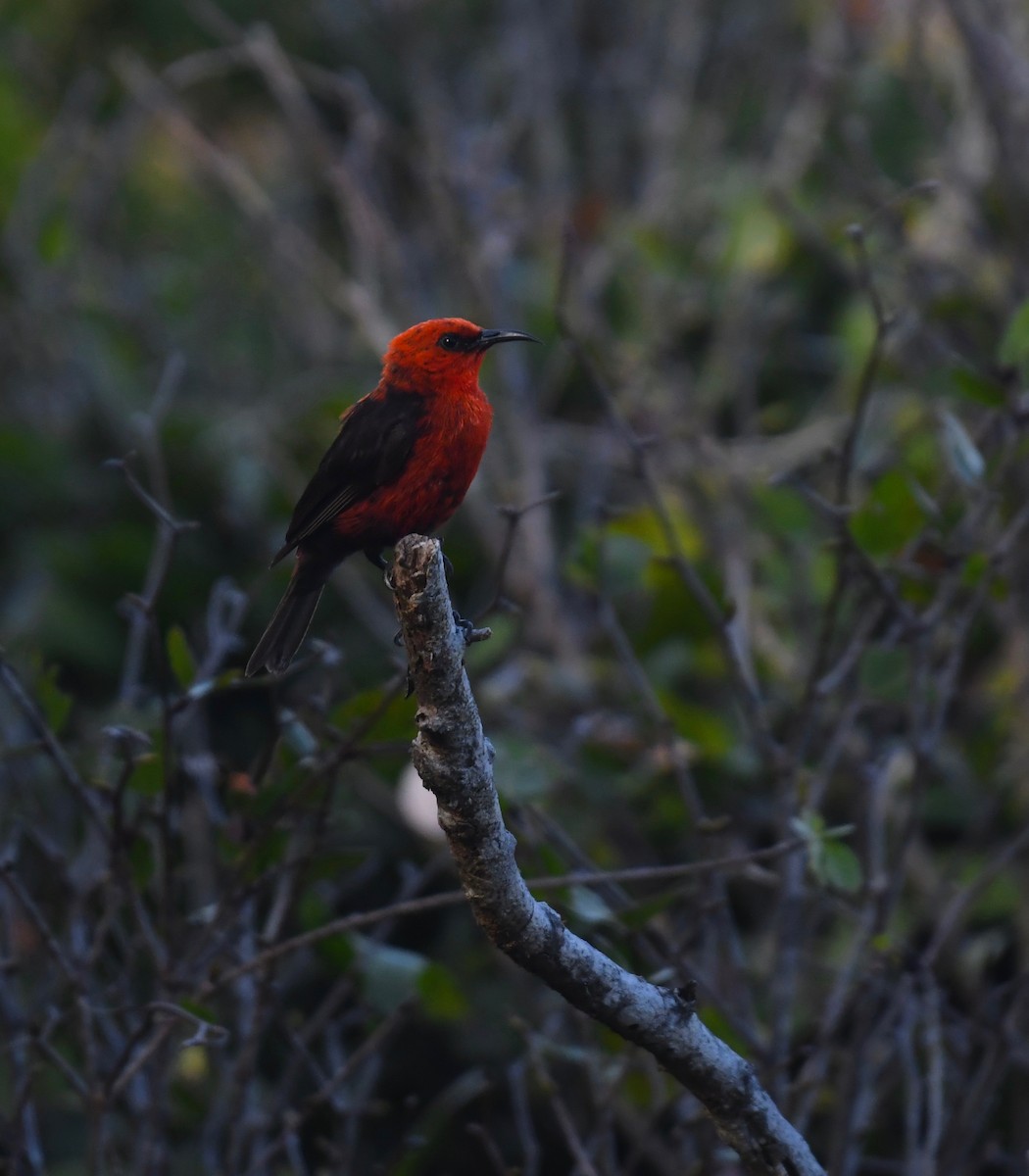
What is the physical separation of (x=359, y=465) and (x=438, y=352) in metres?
0.33

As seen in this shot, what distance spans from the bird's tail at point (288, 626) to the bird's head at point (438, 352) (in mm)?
472

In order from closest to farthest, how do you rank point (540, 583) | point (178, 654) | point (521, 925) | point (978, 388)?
point (521, 925)
point (178, 654)
point (978, 388)
point (540, 583)

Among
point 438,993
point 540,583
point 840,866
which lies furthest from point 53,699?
point 540,583

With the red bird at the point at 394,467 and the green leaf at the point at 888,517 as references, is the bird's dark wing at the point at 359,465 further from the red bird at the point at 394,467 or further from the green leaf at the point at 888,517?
the green leaf at the point at 888,517

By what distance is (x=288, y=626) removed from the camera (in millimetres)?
3043

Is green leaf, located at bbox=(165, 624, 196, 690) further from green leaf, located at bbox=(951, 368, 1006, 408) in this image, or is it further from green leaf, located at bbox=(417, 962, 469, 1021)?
green leaf, located at bbox=(951, 368, 1006, 408)

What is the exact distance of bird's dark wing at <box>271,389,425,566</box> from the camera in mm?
2945

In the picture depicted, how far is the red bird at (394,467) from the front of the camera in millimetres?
2941

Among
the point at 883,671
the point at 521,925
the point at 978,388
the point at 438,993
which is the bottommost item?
the point at 438,993

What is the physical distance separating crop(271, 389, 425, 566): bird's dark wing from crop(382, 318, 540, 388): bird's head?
0.09 m

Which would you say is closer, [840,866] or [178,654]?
[840,866]

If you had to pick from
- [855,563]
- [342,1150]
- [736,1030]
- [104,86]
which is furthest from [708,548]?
[104,86]

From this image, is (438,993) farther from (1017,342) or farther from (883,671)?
(1017,342)

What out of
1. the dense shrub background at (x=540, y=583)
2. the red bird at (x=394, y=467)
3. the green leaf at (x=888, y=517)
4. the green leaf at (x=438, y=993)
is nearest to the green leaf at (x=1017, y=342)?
the dense shrub background at (x=540, y=583)
